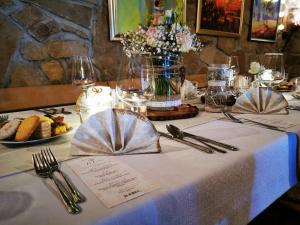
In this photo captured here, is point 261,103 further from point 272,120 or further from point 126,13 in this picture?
point 126,13

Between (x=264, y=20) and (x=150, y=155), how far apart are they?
3655 millimetres

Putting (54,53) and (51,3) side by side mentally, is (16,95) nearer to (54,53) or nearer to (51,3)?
(54,53)

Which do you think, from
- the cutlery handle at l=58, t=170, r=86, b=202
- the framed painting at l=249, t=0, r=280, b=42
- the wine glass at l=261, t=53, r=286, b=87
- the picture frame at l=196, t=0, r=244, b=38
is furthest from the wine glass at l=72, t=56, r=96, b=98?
the framed painting at l=249, t=0, r=280, b=42

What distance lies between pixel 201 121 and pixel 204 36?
2.02m

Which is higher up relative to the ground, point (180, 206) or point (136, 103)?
point (136, 103)

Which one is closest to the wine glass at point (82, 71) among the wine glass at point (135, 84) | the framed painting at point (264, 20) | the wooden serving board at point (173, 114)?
the wine glass at point (135, 84)

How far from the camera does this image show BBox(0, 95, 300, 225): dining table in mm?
385

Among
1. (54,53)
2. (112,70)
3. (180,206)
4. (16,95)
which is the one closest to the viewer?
(180,206)

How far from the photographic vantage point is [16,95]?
1.54 metres

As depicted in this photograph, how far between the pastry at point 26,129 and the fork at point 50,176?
11 centimetres

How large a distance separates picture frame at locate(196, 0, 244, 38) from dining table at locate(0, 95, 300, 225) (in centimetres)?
205

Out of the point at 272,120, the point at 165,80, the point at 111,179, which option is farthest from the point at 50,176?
the point at 272,120

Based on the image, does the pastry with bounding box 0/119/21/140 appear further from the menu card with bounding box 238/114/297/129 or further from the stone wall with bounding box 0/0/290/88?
the stone wall with bounding box 0/0/290/88

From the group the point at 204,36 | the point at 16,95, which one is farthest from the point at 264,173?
the point at 204,36
